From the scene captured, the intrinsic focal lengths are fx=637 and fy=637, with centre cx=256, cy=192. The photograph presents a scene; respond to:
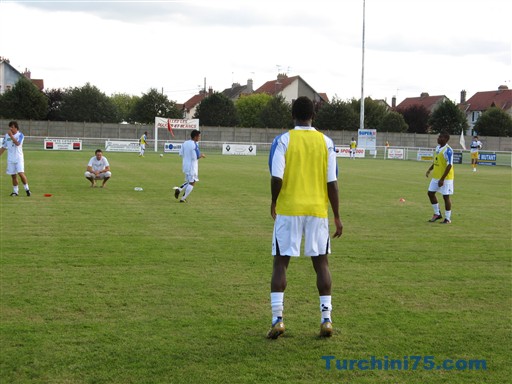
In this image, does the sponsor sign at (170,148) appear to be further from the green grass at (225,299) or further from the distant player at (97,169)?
the green grass at (225,299)

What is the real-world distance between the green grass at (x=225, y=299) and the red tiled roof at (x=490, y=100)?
318ft

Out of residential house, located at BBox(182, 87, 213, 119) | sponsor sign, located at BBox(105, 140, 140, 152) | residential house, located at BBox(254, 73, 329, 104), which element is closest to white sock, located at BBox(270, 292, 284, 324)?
sponsor sign, located at BBox(105, 140, 140, 152)

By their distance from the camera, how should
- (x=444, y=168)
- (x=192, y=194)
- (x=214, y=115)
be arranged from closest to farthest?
(x=444, y=168) → (x=192, y=194) → (x=214, y=115)

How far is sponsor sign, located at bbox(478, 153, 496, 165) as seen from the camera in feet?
154

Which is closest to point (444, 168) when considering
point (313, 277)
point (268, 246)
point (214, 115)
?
point (268, 246)

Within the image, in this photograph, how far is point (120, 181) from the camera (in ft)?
77.2

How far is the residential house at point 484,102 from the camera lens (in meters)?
104

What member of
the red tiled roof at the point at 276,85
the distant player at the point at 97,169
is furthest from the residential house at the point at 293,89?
the distant player at the point at 97,169

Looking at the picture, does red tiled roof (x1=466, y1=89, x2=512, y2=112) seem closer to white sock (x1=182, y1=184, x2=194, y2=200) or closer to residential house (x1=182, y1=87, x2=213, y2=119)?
residential house (x1=182, y1=87, x2=213, y2=119)

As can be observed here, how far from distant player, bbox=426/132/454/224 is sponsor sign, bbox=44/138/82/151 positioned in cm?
4022

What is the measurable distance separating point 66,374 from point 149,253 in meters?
4.92

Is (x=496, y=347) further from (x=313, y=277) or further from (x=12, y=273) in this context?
(x=12, y=273)

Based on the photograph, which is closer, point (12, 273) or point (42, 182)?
point (12, 273)

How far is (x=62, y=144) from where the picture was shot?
165 ft
